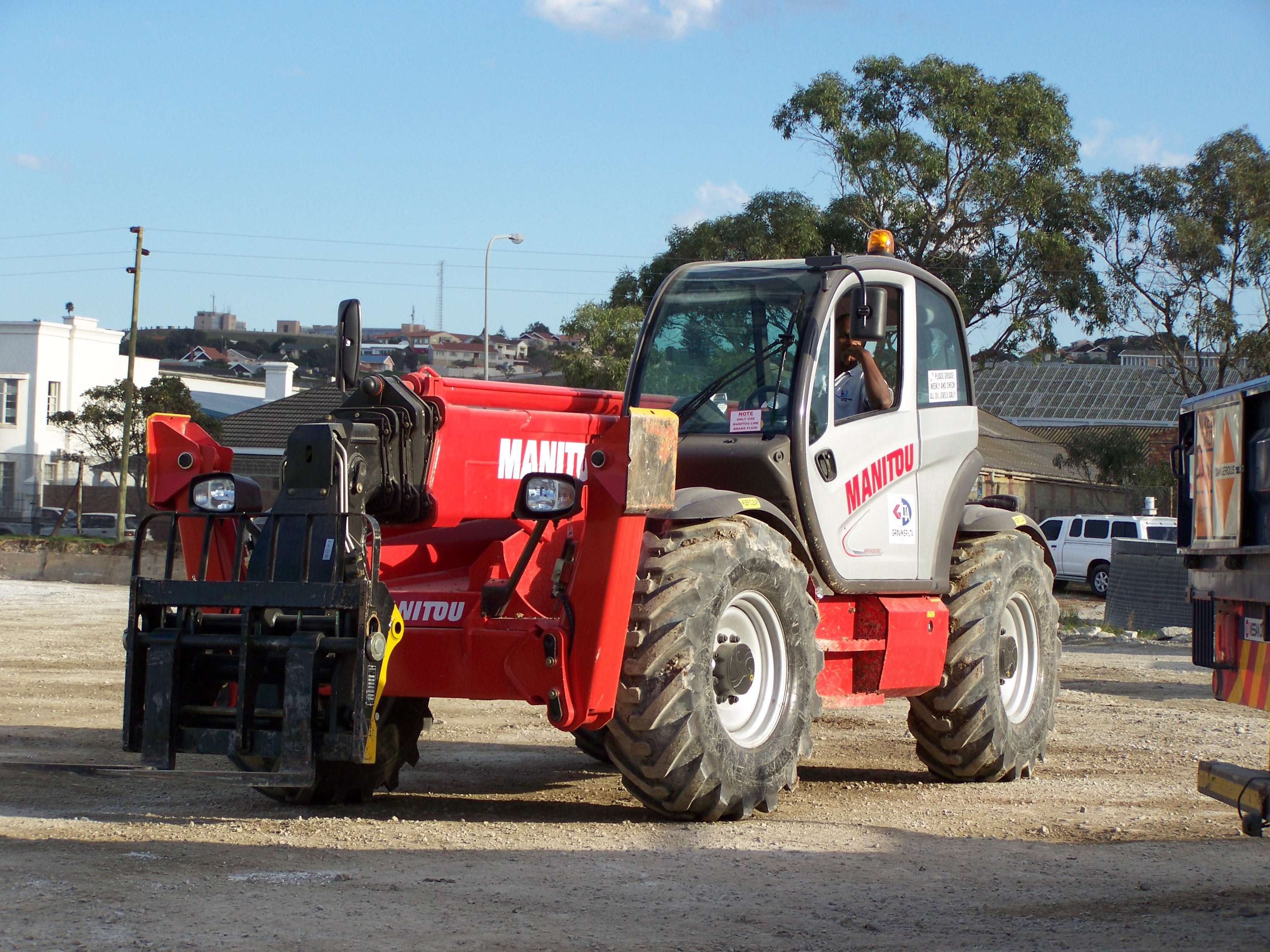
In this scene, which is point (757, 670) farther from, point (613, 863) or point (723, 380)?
point (723, 380)

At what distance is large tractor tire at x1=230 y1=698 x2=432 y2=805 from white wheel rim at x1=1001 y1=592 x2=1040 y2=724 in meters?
3.64

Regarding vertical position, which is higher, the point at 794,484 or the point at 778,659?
the point at 794,484

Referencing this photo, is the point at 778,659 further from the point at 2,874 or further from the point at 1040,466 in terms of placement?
the point at 1040,466

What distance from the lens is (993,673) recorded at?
8.03 m

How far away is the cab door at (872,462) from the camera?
7.21m

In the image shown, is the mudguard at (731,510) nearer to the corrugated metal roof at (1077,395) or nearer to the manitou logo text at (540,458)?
the manitou logo text at (540,458)

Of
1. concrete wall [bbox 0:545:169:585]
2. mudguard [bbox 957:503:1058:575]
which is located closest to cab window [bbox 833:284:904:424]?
mudguard [bbox 957:503:1058:575]

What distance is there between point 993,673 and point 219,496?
14.4ft

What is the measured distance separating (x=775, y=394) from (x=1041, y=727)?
2.94 meters

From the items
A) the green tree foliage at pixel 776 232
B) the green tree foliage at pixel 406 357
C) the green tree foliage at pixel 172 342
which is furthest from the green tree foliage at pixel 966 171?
the green tree foliage at pixel 172 342

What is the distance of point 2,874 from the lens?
5.10 metres

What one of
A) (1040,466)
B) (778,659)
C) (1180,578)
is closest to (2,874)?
(778,659)

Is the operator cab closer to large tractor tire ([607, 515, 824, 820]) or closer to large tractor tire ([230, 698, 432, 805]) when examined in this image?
large tractor tire ([607, 515, 824, 820])

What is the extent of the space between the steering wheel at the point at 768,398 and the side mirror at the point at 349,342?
6.99 ft
